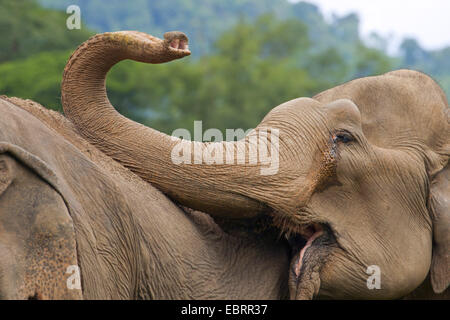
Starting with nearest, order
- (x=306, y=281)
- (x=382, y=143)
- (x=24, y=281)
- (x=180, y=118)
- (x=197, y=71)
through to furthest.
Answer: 1. (x=24, y=281)
2. (x=306, y=281)
3. (x=382, y=143)
4. (x=180, y=118)
5. (x=197, y=71)

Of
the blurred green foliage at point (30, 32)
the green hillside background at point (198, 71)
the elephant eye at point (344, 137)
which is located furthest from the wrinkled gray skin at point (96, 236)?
the blurred green foliage at point (30, 32)

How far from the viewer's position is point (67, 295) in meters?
2.01

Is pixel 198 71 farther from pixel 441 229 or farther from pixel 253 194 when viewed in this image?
pixel 253 194

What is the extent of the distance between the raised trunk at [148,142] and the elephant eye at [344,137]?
317 millimetres

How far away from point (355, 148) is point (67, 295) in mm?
1118

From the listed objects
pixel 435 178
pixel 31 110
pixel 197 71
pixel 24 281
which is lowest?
pixel 24 281

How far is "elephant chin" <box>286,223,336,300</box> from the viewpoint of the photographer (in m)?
2.58

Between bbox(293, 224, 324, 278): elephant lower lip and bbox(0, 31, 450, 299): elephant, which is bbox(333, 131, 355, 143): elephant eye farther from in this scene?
bbox(293, 224, 324, 278): elephant lower lip

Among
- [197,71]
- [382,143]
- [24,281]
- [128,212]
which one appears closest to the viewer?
[24,281]

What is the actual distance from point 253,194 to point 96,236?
504 millimetres

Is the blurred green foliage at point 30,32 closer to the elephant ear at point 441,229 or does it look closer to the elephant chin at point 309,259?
the elephant ear at point 441,229

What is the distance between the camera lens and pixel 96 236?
7.44 ft

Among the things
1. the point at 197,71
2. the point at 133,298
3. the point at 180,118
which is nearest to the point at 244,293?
the point at 133,298

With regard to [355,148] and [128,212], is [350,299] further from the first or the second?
[128,212]
